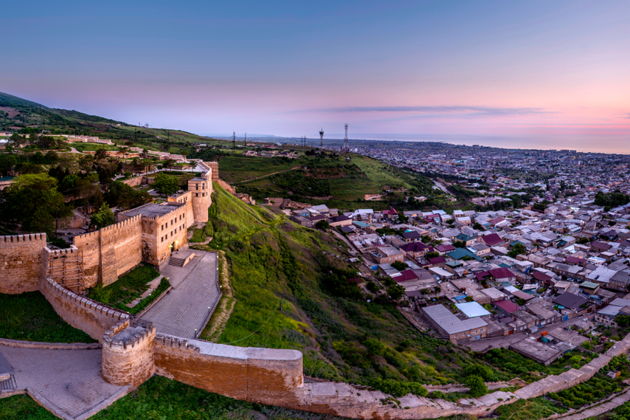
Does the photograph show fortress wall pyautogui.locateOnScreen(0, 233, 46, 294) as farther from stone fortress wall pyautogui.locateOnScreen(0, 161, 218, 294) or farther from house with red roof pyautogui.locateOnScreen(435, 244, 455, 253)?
Result: house with red roof pyautogui.locateOnScreen(435, 244, 455, 253)

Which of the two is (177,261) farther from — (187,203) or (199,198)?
(199,198)

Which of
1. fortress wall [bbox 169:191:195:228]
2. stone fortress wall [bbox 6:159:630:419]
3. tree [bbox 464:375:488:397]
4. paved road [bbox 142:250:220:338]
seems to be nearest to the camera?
Answer: stone fortress wall [bbox 6:159:630:419]

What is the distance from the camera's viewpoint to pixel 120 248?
61.6 ft

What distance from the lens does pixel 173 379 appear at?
1308 centimetres

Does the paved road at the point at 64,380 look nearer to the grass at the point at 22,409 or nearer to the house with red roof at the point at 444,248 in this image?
the grass at the point at 22,409

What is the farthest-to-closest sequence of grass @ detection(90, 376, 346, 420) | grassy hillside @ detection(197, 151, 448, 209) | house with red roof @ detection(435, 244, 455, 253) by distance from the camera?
grassy hillside @ detection(197, 151, 448, 209), house with red roof @ detection(435, 244, 455, 253), grass @ detection(90, 376, 346, 420)

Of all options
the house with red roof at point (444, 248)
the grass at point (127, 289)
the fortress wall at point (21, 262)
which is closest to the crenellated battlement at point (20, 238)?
the fortress wall at point (21, 262)

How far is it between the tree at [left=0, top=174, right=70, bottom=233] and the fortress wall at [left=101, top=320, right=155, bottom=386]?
9.35m

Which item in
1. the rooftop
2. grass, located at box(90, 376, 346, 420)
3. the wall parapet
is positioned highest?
the wall parapet

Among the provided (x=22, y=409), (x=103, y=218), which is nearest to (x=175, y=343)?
(x=22, y=409)

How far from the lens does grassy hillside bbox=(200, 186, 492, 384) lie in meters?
17.8

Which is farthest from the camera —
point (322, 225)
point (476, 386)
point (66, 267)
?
point (322, 225)

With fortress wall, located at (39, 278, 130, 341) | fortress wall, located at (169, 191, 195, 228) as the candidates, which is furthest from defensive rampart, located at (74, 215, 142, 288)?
fortress wall, located at (169, 191, 195, 228)

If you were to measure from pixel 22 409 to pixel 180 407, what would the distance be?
4420 mm
